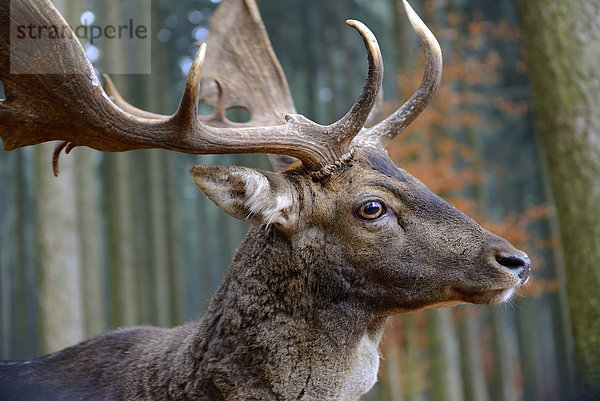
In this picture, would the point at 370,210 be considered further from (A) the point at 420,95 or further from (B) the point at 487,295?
(A) the point at 420,95

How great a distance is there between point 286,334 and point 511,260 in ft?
4.14

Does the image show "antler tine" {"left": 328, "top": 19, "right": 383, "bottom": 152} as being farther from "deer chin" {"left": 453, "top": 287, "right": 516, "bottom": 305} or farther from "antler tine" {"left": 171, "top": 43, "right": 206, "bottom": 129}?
"deer chin" {"left": 453, "top": 287, "right": 516, "bottom": 305}

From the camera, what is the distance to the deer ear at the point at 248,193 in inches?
125

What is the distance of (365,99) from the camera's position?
3547 millimetres

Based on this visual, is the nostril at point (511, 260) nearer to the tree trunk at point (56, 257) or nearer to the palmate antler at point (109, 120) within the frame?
the palmate antler at point (109, 120)

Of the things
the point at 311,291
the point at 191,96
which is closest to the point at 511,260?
the point at 311,291

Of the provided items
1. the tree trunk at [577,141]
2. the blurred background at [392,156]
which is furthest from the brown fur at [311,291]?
the tree trunk at [577,141]

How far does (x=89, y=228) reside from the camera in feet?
35.2

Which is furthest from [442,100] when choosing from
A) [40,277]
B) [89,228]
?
[40,277]

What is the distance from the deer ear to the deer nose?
1.14 m

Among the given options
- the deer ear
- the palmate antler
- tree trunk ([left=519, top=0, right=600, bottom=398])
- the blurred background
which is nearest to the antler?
the palmate antler

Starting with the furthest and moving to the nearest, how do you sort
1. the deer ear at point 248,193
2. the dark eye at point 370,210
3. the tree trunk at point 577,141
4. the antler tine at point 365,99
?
the tree trunk at point 577,141 → the antler tine at point 365,99 → the dark eye at point 370,210 → the deer ear at point 248,193

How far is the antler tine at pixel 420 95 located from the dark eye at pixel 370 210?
68 centimetres

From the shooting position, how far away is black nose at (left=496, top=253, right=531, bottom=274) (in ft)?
10.4
